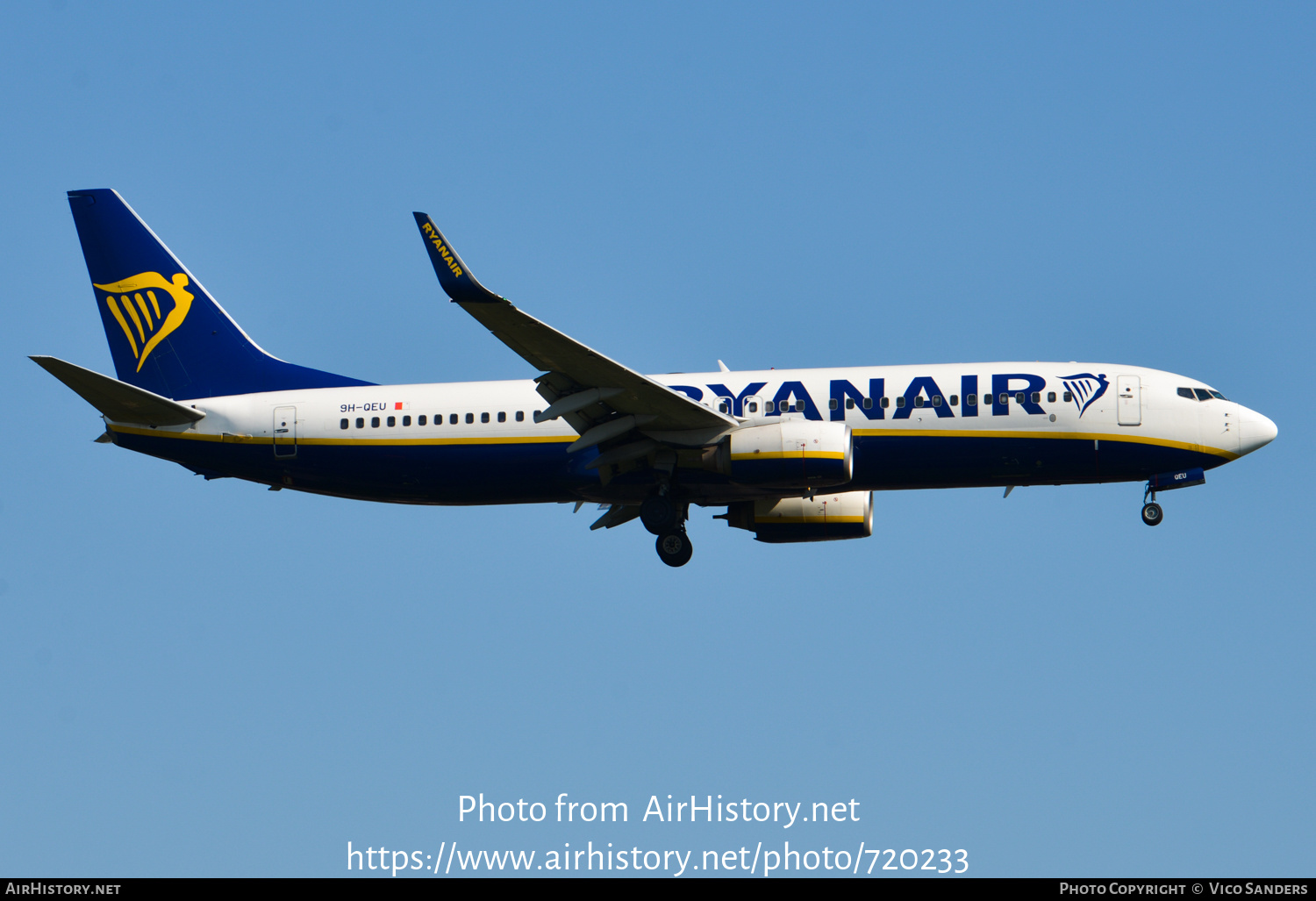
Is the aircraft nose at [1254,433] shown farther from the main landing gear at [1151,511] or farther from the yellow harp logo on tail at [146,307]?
the yellow harp logo on tail at [146,307]

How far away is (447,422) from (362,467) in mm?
2427

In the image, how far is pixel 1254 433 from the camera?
112ft

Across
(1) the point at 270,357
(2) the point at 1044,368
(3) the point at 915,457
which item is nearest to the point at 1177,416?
(2) the point at 1044,368

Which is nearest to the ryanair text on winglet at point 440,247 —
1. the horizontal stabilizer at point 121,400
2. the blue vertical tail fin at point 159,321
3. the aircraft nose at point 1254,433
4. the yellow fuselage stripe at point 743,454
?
the yellow fuselage stripe at point 743,454

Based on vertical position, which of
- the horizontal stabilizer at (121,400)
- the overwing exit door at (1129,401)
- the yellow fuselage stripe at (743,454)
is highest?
the overwing exit door at (1129,401)

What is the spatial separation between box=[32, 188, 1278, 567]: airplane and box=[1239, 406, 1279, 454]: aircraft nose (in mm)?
46

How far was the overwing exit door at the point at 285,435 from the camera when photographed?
36.2 m

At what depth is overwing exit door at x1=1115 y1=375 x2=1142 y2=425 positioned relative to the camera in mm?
34000

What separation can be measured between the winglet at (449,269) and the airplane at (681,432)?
257cm

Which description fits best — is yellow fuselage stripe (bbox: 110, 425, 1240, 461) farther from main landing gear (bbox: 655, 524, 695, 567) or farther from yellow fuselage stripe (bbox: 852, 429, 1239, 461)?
main landing gear (bbox: 655, 524, 695, 567)

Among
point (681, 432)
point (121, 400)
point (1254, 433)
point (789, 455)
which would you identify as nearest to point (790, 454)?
point (789, 455)

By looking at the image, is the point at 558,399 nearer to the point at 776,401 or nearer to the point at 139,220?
the point at 776,401

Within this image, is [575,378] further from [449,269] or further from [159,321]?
[159,321]

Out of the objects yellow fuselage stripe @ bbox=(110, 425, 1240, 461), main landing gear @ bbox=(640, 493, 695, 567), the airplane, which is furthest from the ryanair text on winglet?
main landing gear @ bbox=(640, 493, 695, 567)
